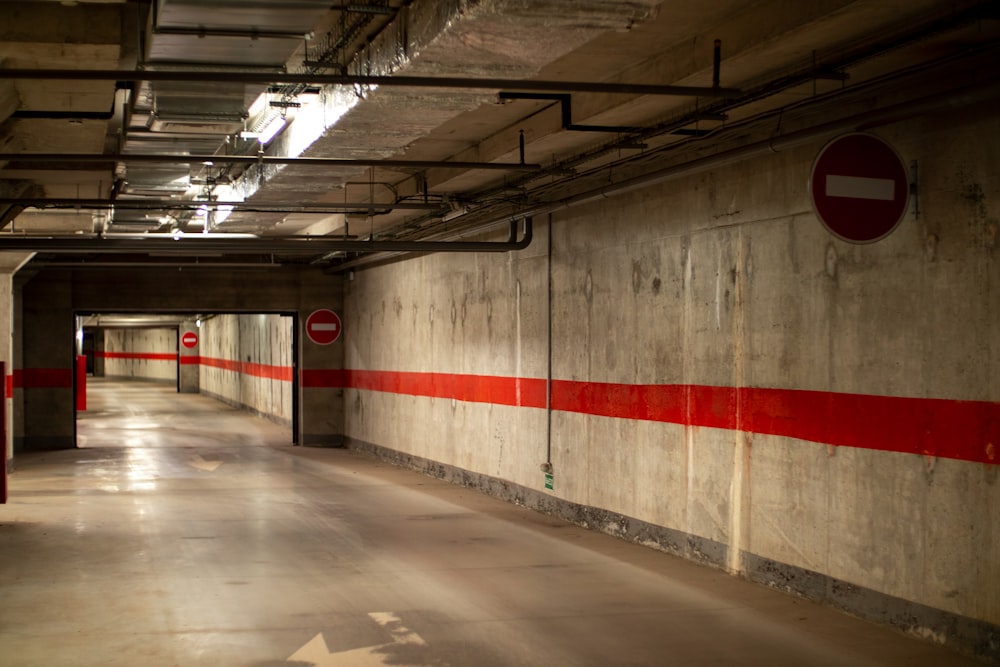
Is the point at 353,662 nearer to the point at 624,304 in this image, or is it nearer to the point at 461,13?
the point at 461,13

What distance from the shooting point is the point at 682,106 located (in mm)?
7168

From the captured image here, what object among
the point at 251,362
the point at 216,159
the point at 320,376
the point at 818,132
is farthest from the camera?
the point at 251,362

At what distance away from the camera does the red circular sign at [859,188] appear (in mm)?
5594

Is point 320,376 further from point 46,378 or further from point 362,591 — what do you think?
point 362,591

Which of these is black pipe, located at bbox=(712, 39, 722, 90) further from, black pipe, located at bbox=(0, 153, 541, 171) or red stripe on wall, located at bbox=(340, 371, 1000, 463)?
black pipe, located at bbox=(0, 153, 541, 171)

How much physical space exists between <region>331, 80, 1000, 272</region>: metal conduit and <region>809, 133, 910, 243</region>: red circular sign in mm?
168

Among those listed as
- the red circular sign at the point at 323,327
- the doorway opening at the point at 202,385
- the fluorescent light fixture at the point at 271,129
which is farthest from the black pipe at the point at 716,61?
the doorway opening at the point at 202,385

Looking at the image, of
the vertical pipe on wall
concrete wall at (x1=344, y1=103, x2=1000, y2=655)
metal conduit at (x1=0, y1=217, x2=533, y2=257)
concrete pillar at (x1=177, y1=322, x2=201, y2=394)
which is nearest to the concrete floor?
concrete wall at (x1=344, y1=103, x2=1000, y2=655)

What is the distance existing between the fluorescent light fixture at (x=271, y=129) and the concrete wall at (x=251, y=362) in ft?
41.9

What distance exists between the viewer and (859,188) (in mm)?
5723

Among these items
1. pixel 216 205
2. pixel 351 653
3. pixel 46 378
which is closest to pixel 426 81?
pixel 351 653

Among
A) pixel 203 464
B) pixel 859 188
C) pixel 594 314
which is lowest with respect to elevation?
pixel 203 464

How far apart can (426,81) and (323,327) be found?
41.6ft

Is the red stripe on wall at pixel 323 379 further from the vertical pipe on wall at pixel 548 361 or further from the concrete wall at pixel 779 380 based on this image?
the vertical pipe on wall at pixel 548 361
